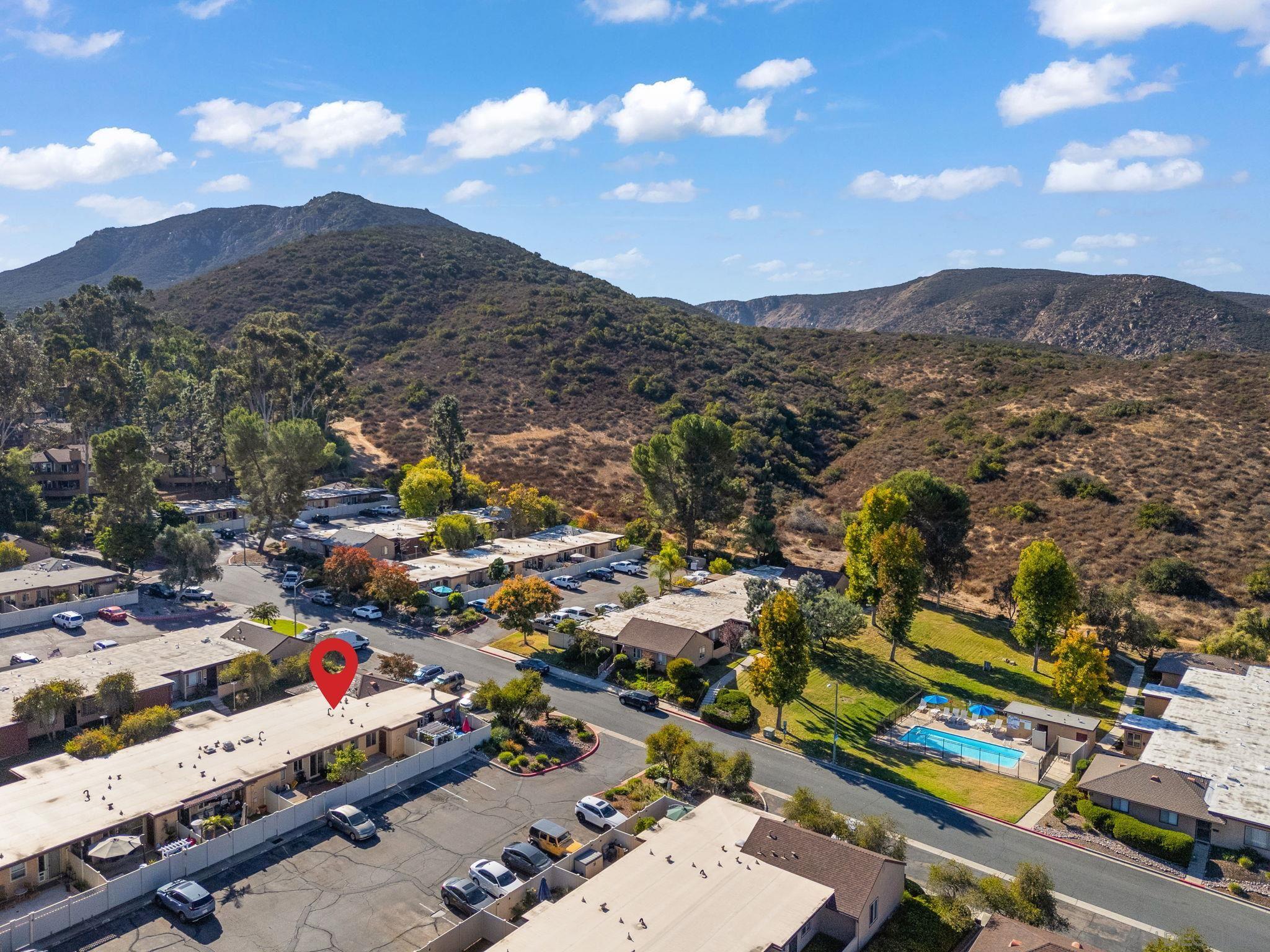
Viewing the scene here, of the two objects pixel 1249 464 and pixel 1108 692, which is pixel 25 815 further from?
pixel 1249 464

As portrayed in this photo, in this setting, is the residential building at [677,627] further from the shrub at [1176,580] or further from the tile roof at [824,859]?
the shrub at [1176,580]

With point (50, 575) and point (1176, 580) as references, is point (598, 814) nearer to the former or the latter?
point (50, 575)

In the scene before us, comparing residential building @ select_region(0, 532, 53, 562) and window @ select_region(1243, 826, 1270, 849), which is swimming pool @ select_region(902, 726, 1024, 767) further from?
residential building @ select_region(0, 532, 53, 562)

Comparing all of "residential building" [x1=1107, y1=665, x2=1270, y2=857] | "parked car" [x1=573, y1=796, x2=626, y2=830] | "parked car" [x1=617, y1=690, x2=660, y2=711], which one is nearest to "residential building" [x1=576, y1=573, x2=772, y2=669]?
"parked car" [x1=617, y1=690, x2=660, y2=711]

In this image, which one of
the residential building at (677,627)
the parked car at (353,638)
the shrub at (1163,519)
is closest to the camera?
the residential building at (677,627)

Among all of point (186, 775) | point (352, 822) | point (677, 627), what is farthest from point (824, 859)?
point (186, 775)

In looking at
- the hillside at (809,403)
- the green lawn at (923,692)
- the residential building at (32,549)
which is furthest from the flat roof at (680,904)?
the residential building at (32,549)
